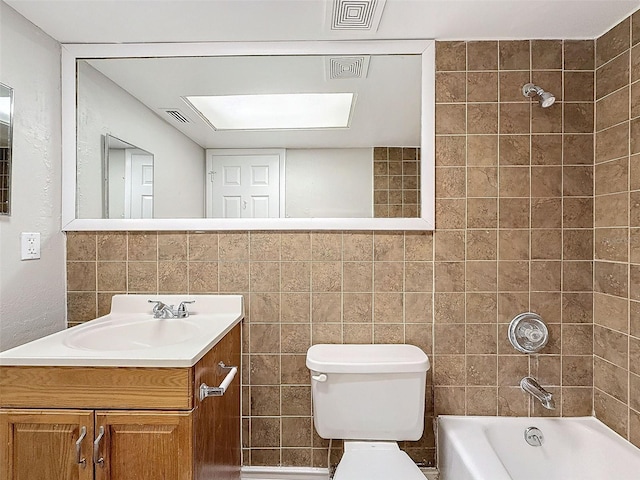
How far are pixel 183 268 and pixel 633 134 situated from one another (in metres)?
1.93

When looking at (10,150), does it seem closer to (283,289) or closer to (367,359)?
(283,289)

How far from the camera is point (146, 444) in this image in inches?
49.0

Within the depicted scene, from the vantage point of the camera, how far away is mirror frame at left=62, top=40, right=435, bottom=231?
185 cm

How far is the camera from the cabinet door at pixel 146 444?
124cm

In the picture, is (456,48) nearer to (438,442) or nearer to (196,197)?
A: (196,197)

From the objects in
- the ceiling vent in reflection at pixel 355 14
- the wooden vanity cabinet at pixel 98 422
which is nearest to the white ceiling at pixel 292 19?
the ceiling vent in reflection at pixel 355 14

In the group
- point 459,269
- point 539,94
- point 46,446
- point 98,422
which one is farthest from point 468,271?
point 46,446

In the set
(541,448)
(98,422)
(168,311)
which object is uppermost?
(168,311)

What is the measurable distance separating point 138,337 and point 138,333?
17 mm

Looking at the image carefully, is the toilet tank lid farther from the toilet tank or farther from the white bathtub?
the white bathtub

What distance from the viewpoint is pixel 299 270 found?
1.91m

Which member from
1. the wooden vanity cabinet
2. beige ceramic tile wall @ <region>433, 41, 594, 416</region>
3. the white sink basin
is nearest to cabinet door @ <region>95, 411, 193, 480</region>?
the wooden vanity cabinet

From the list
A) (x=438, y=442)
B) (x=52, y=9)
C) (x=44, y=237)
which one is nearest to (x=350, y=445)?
(x=438, y=442)

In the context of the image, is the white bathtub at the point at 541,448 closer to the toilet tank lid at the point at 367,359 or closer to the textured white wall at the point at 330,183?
the toilet tank lid at the point at 367,359
